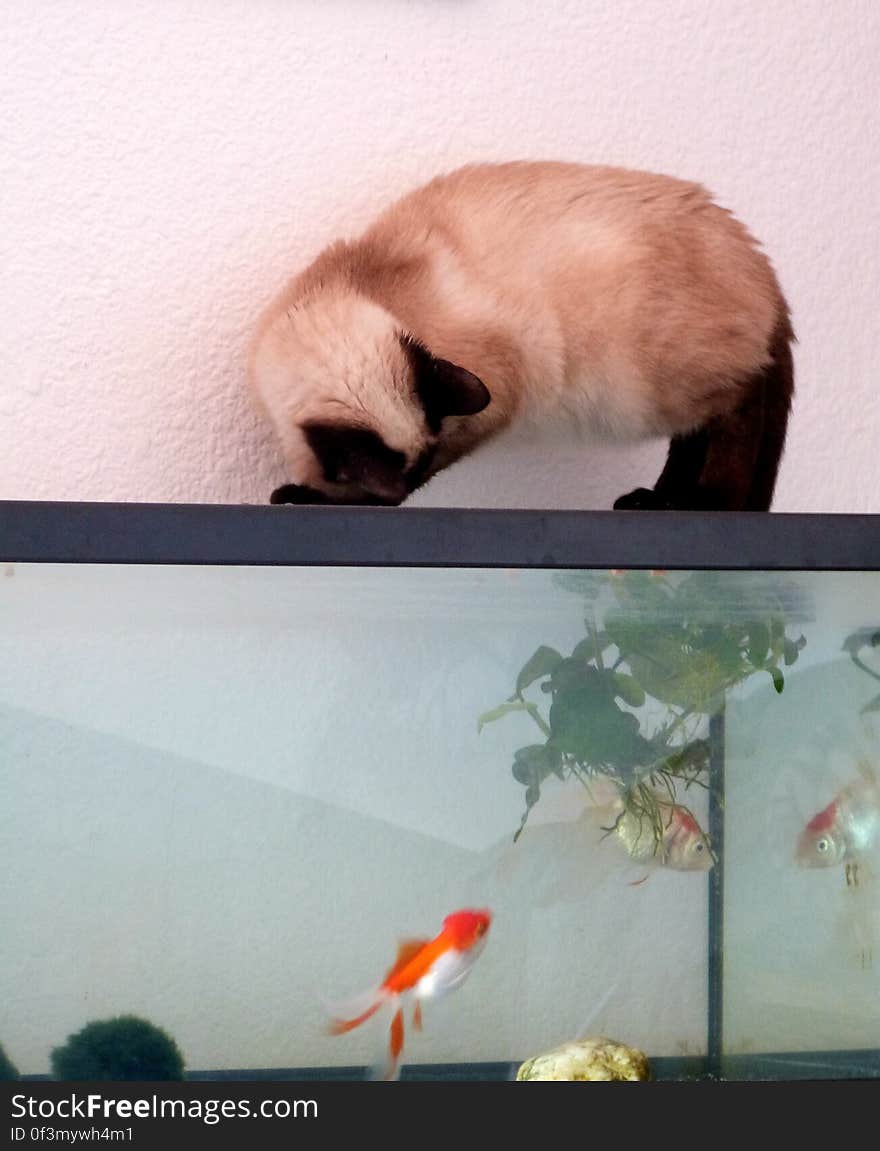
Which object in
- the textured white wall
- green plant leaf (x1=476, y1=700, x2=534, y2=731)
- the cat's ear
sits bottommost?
green plant leaf (x1=476, y1=700, x2=534, y2=731)

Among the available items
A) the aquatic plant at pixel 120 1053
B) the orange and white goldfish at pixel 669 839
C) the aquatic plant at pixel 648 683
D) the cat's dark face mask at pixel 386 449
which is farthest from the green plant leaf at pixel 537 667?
the aquatic plant at pixel 120 1053

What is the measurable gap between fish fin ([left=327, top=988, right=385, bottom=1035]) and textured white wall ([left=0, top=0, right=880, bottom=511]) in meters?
0.52

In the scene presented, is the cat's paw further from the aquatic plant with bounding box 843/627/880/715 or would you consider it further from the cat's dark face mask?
the aquatic plant with bounding box 843/627/880/715

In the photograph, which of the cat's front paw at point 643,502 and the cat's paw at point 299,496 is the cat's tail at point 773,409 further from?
the cat's paw at point 299,496

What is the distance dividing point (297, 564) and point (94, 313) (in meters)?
0.48

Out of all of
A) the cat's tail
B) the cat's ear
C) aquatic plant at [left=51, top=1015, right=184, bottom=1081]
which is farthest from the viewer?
the cat's tail

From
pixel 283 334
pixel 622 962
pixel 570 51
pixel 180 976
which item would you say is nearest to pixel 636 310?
pixel 283 334

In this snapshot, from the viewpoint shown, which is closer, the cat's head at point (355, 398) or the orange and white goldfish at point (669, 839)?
the orange and white goldfish at point (669, 839)

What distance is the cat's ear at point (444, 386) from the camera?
3.27ft

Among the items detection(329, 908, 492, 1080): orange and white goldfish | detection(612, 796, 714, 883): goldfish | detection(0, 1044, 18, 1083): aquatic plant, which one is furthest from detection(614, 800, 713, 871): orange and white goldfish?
detection(0, 1044, 18, 1083): aquatic plant

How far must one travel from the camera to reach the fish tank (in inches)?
32.9

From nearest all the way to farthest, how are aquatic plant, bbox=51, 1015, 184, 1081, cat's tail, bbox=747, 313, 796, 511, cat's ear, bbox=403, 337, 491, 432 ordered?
aquatic plant, bbox=51, 1015, 184, 1081
cat's ear, bbox=403, 337, 491, 432
cat's tail, bbox=747, 313, 796, 511

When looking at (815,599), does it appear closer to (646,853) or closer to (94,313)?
(646,853)

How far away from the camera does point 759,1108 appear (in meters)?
0.82
